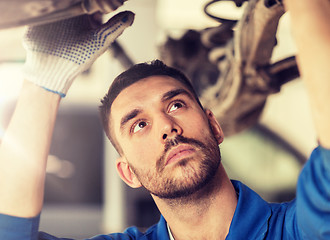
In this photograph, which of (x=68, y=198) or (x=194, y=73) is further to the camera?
(x=68, y=198)

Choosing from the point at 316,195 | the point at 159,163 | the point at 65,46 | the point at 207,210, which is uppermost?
the point at 65,46

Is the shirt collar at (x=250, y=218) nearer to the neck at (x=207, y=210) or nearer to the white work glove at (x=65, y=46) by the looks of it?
the neck at (x=207, y=210)

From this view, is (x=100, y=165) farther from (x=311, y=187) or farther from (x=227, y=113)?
(x=311, y=187)

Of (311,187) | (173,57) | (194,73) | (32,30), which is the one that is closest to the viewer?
(311,187)

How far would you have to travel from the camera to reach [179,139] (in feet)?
2.82

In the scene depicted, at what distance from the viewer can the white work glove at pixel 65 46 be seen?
2.69 ft

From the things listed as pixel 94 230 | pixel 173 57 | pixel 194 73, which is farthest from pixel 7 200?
pixel 94 230

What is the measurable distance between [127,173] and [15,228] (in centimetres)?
32

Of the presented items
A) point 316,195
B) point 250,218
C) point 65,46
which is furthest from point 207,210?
point 65,46

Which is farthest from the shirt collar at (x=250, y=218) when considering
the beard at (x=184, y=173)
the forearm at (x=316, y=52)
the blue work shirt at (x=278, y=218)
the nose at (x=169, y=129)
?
the forearm at (x=316, y=52)

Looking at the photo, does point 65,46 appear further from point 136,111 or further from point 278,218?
point 278,218

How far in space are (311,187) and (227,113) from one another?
37.7 inches

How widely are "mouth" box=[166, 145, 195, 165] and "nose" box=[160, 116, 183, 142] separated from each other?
0.11 ft

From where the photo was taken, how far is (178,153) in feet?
2.76
